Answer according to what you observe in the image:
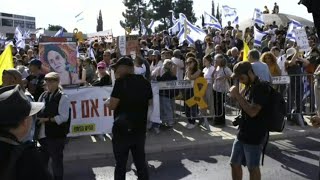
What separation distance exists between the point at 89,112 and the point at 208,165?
9.38 feet

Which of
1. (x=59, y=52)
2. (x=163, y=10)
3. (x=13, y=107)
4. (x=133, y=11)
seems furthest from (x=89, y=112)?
(x=133, y=11)

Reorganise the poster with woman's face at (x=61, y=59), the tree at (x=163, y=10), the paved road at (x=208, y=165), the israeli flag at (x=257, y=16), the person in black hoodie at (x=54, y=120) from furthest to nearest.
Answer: the tree at (x=163, y=10), the israeli flag at (x=257, y=16), the poster with woman's face at (x=61, y=59), the paved road at (x=208, y=165), the person in black hoodie at (x=54, y=120)

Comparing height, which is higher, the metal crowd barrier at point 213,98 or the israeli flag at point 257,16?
the israeli flag at point 257,16

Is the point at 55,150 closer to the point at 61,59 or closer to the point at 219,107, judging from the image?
the point at 61,59

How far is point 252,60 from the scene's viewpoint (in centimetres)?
877

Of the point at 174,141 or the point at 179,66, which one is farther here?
the point at 179,66

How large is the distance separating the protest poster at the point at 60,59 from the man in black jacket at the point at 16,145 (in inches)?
266

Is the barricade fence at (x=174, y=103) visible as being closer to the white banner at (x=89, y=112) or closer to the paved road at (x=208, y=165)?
the white banner at (x=89, y=112)

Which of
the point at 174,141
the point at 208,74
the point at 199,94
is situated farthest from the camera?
the point at 208,74

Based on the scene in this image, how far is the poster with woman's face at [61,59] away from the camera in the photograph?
9.17m

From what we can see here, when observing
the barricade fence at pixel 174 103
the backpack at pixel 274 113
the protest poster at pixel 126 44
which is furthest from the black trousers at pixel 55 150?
the protest poster at pixel 126 44

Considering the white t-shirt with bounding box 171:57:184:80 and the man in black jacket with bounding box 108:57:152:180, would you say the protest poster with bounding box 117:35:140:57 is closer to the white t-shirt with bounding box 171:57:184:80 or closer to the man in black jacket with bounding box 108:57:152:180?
the white t-shirt with bounding box 171:57:184:80

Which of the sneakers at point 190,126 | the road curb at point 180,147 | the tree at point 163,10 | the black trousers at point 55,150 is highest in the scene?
the tree at point 163,10

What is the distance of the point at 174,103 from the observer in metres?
10.9
